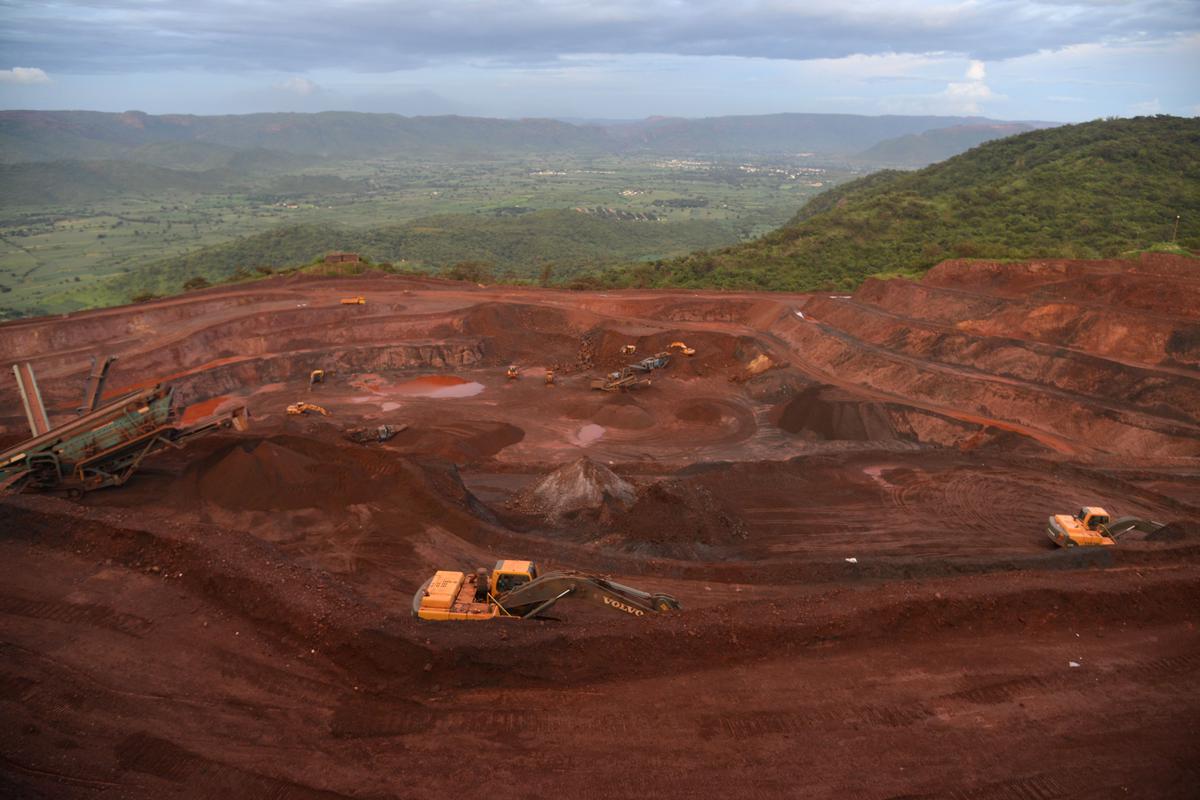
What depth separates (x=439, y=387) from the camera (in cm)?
3825

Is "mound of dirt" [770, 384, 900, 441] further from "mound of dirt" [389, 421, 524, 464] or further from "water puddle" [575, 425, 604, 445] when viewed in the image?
"mound of dirt" [389, 421, 524, 464]

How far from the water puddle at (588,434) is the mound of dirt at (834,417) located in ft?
28.8

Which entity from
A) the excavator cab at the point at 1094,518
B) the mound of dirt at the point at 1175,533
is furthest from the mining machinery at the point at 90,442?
the mound of dirt at the point at 1175,533

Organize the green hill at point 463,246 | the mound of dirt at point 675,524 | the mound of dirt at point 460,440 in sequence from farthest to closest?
the green hill at point 463,246 → the mound of dirt at point 460,440 → the mound of dirt at point 675,524

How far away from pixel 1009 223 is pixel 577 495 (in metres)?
57.2

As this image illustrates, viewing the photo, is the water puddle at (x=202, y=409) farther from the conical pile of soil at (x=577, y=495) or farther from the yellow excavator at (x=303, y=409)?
the conical pile of soil at (x=577, y=495)

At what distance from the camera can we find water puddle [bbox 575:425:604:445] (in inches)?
1216

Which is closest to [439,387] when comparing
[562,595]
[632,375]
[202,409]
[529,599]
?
[632,375]

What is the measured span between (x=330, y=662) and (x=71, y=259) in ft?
354

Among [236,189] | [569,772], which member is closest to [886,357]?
[569,772]

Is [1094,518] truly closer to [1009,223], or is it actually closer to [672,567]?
[672,567]

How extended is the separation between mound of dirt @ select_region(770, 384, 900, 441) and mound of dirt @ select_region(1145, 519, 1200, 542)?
11249 millimetres

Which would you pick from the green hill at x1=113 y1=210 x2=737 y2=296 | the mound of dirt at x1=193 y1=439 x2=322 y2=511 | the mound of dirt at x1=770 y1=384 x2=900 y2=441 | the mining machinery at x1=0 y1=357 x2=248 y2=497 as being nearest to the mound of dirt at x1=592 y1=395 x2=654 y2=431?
the mound of dirt at x1=770 y1=384 x2=900 y2=441

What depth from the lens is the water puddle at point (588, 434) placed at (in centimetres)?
3088
